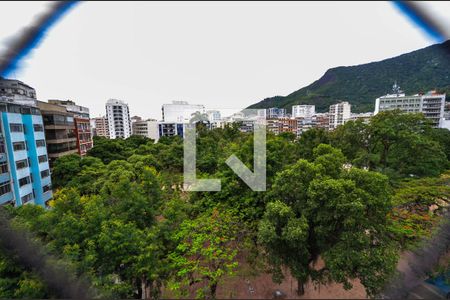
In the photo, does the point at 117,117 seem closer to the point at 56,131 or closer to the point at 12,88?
the point at 56,131

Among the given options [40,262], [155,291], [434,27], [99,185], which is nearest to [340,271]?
[155,291]

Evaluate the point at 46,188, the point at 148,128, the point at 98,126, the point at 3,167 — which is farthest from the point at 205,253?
the point at 98,126

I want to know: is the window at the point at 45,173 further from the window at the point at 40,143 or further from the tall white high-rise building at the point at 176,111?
the tall white high-rise building at the point at 176,111

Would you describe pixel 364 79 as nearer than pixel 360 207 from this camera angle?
No

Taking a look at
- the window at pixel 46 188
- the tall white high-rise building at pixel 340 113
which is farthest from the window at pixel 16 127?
the tall white high-rise building at pixel 340 113

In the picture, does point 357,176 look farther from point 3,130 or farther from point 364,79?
point 364,79
